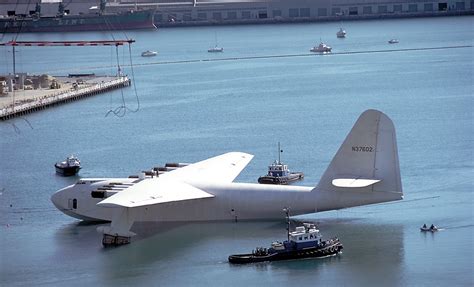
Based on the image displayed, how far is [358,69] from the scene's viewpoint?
103562mm

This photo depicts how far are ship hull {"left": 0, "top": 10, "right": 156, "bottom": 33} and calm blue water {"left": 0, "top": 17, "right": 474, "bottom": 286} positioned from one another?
4359 cm

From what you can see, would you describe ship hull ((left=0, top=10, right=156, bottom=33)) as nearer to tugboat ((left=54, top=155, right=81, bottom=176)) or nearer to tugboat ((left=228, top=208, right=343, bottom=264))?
tugboat ((left=54, top=155, right=81, bottom=176))

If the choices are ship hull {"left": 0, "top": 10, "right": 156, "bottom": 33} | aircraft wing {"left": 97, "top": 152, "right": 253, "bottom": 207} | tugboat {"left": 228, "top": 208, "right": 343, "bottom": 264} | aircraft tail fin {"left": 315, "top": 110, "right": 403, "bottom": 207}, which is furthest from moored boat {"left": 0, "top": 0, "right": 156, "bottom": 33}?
tugboat {"left": 228, "top": 208, "right": 343, "bottom": 264}

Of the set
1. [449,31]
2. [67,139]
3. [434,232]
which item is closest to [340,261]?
[434,232]

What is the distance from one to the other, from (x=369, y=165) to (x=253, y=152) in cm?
1592

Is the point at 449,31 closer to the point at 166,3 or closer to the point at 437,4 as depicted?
the point at 437,4

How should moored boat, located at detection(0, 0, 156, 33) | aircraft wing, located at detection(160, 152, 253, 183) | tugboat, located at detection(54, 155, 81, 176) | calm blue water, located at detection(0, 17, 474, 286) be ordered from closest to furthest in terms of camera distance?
calm blue water, located at detection(0, 17, 474, 286) < aircraft wing, located at detection(160, 152, 253, 183) < tugboat, located at detection(54, 155, 81, 176) < moored boat, located at detection(0, 0, 156, 33)

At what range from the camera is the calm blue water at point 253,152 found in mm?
40438

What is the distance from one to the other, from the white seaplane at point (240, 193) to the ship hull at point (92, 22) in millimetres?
121369

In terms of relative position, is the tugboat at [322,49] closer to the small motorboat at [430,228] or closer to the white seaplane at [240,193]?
the white seaplane at [240,193]

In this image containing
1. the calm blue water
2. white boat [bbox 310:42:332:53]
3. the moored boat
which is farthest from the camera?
the moored boat

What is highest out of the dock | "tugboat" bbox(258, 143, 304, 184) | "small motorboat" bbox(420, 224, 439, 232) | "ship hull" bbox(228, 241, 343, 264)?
the dock

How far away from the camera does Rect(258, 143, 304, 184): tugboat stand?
51.7 meters

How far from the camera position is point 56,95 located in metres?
84.9
